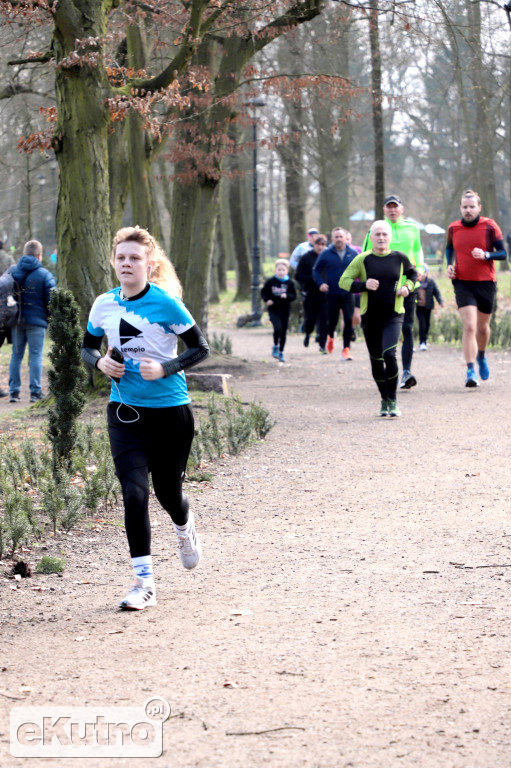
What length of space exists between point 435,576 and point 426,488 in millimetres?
2395

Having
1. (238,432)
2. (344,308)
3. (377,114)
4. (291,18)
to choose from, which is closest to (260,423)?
(238,432)

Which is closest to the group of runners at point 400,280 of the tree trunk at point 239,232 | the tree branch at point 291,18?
the tree branch at point 291,18

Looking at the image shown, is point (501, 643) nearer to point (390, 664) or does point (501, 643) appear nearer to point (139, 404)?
point (390, 664)

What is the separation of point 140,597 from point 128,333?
1246 millimetres

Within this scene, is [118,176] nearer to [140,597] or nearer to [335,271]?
[335,271]

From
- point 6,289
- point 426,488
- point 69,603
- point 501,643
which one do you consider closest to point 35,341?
point 6,289

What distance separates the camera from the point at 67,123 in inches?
479

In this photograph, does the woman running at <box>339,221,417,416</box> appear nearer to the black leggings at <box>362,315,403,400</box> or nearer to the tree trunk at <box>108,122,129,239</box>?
the black leggings at <box>362,315,403,400</box>

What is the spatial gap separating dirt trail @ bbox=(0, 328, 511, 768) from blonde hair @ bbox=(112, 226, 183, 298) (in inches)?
60.8

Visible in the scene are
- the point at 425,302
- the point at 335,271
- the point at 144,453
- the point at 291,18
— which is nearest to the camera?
the point at 144,453

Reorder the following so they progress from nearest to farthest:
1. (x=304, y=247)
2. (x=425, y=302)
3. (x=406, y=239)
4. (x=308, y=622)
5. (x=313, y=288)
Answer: (x=308, y=622)
(x=406, y=239)
(x=425, y=302)
(x=313, y=288)
(x=304, y=247)

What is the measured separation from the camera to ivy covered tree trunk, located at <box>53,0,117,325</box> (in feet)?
38.9

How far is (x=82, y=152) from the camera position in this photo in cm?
1216

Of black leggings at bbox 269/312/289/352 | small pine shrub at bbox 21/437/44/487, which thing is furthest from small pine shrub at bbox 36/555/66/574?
black leggings at bbox 269/312/289/352
